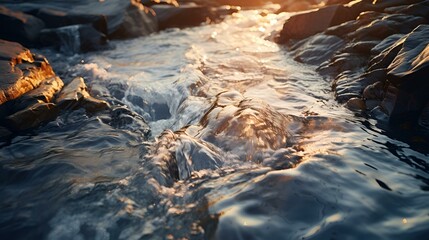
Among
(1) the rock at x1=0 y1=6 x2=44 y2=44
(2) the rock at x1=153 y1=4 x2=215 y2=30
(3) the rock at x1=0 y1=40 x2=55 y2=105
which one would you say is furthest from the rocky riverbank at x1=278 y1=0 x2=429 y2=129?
(1) the rock at x1=0 y1=6 x2=44 y2=44

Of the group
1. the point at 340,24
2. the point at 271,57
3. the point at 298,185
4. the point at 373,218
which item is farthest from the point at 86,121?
the point at 340,24

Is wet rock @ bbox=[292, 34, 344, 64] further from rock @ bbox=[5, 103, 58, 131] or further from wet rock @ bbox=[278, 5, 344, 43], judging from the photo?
rock @ bbox=[5, 103, 58, 131]

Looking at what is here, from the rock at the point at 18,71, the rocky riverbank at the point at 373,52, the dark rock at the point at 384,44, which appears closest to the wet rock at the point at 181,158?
the rocky riverbank at the point at 373,52

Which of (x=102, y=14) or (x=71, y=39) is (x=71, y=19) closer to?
(x=102, y=14)

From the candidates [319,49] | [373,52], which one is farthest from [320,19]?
[373,52]

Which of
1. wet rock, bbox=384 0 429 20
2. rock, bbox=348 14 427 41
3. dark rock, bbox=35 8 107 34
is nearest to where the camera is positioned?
rock, bbox=348 14 427 41

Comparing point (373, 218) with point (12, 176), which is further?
point (12, 176)

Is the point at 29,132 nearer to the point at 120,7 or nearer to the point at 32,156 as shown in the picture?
the point at 32,156
